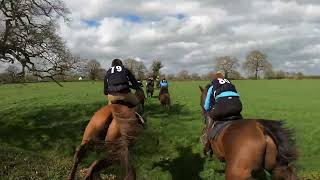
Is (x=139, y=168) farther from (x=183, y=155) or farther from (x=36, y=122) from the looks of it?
(x=36, y=122)

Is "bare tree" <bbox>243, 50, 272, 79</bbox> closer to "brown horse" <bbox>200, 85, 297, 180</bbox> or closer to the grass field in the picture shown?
the grass field

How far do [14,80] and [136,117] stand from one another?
16.3 metres

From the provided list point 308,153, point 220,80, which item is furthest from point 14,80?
point 220,80

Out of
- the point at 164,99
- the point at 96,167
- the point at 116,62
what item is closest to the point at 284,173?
the point at 96,167

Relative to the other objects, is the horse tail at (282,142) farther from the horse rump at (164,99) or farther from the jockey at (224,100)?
the horse rump at (164,99)

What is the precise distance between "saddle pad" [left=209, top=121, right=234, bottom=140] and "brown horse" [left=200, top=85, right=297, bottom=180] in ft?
2.02

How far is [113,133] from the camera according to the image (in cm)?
923

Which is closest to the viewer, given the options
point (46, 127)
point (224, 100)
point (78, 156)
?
point (224, 100)

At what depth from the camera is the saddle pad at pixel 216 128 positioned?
26.7 ft

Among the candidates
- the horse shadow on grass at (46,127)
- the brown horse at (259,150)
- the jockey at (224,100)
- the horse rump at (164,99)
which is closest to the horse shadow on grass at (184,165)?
the jockey at (224,100)

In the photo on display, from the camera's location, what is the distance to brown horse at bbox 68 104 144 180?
356 inches

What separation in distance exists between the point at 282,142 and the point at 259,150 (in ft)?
1.68

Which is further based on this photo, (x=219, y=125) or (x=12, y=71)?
(x=12, y=71)

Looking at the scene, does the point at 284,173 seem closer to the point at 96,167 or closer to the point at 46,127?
the point at 96,167
